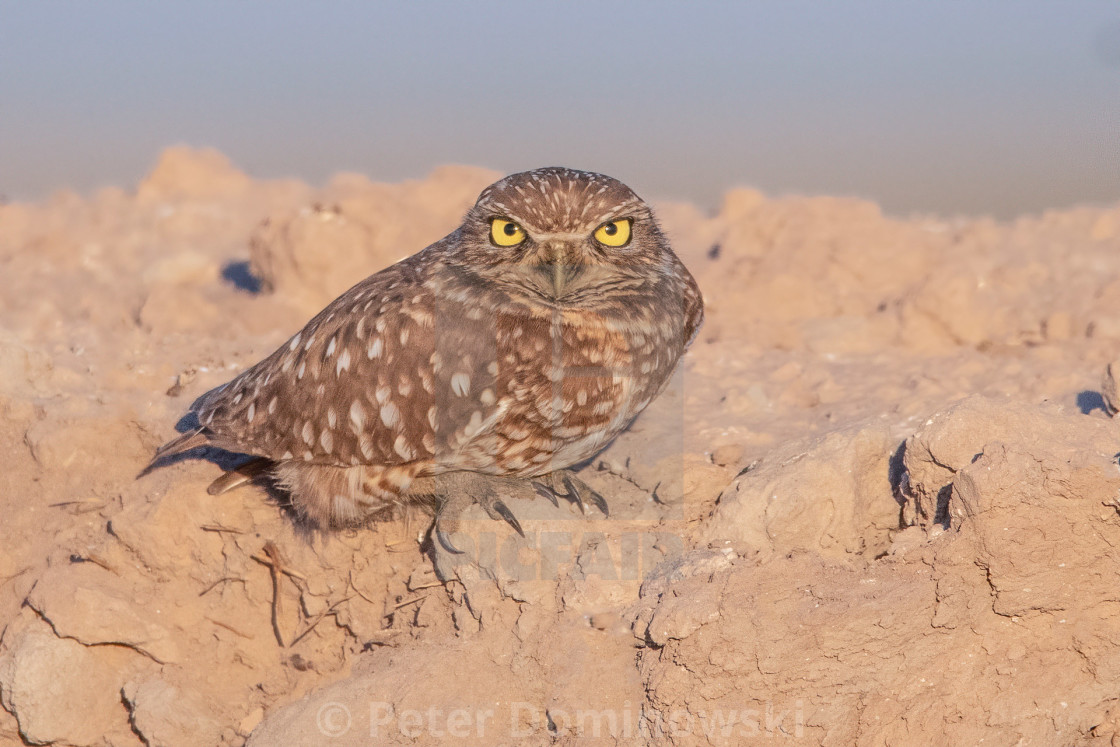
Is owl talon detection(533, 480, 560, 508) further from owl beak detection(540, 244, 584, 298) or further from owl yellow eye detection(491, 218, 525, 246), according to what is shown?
owl yellow eye detection(491, 218, 525, 246)

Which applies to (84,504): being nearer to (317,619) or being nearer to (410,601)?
(317,619)

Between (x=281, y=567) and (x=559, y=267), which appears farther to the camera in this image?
(x=281, y=567)

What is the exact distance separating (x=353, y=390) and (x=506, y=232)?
43.3 inches

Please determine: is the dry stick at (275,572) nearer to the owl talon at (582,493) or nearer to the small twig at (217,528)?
the small twig at (217,528)

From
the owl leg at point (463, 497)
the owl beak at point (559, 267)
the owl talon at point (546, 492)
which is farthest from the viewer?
the owl talon at point (546, 492)

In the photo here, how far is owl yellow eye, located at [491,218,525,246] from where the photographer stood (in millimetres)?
4273

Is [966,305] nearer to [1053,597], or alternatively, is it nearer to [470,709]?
[1053,597]

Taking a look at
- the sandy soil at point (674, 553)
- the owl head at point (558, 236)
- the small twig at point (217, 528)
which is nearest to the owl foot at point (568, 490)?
the sandy soil at point (674, 553)

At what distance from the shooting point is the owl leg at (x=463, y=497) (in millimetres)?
4645

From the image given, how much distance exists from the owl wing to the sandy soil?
20.5 inches

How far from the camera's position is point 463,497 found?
4.75 metres

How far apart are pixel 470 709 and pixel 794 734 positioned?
1448 millimetres

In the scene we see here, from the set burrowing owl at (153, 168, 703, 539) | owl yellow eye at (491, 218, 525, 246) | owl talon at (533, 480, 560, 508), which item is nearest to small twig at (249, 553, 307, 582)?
burrowing owl at (153, 168, 703, 539)

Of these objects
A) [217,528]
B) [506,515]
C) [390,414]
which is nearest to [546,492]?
[506,515]
